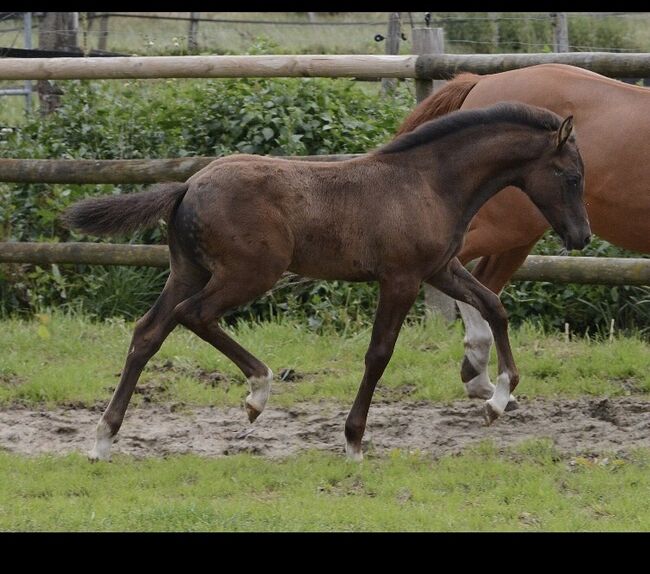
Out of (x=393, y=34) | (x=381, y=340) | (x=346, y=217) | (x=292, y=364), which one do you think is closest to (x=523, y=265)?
(x=292, y=364)

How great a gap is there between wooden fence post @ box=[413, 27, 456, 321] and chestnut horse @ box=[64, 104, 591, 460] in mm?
2104

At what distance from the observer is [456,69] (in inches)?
282

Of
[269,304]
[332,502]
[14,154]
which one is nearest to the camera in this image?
[332,502]

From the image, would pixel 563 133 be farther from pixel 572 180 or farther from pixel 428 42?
pixel 428 42

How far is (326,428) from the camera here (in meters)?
5.70

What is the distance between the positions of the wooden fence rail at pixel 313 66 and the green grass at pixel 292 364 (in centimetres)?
163

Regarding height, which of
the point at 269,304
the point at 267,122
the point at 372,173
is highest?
the point at 372,173

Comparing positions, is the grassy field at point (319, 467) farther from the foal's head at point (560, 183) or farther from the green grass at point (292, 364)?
the foal's head at point (560, 183)

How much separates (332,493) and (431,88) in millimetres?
3541

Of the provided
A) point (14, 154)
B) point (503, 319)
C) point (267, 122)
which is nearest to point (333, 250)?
point (503, 319)

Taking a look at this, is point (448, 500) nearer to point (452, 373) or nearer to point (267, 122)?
point (452, 373)

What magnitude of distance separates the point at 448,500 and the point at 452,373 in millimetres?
2066

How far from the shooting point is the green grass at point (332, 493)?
4172 mm

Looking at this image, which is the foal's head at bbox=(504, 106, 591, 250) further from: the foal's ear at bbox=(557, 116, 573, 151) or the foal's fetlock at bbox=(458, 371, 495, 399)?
the foal's fetlock at bbox=(458, 371, 495, 399)
